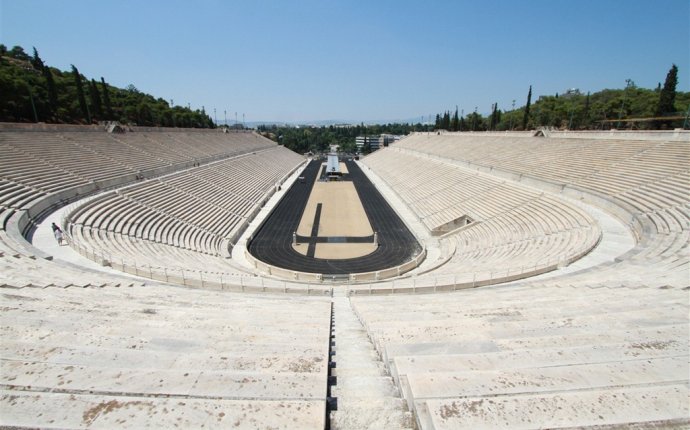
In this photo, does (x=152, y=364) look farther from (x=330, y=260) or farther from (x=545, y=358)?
(x=330, y=260)

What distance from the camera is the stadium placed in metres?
3.22

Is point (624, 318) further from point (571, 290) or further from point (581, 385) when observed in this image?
point (581, 385)

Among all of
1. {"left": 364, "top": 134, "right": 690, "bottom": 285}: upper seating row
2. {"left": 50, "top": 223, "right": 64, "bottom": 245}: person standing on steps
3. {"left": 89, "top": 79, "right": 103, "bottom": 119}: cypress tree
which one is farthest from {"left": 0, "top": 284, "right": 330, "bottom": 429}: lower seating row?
{"left": 89, "top": 79, "right": 103, "bottom": 119}: cypress tree

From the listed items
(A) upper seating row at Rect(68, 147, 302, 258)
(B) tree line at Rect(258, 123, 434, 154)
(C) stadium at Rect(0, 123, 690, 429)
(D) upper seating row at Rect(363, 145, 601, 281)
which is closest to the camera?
(C) stadium at Rect(0, 123, 690, 429)


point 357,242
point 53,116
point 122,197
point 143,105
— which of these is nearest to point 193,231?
point 122,197

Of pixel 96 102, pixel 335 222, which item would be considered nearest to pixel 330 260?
pixel 335 222

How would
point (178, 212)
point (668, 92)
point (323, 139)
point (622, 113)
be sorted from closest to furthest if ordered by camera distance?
1. point (178, 212)
2. point (668, 92)
3. point (622, 113)
4. point (323, 139)

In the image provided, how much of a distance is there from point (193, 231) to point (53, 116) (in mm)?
37437

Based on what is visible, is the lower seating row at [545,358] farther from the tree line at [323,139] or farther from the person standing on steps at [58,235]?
the tree line at [323,139]

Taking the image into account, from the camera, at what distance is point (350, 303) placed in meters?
10.3

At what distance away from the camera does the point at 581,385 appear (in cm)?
358

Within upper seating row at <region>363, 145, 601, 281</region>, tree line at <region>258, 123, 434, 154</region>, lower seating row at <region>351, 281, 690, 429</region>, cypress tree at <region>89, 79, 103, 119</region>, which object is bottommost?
upper seating row at <region>363, 145, 601, 281</region>

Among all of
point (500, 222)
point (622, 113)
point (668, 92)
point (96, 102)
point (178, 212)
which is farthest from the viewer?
point (622, 113)

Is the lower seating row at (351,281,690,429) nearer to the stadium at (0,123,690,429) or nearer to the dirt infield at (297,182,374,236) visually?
the stadium at (0,123,690,429)
